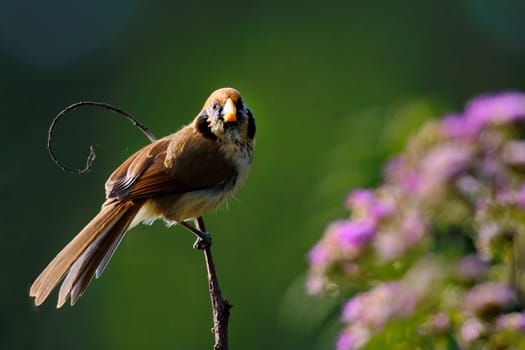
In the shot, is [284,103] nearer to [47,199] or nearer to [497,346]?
[47,199]

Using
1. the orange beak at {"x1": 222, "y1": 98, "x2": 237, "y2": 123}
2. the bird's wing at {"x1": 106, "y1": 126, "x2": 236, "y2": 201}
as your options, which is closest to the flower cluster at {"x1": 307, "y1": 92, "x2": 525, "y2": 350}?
the orange beak at {"x1": 222, "y1": 98, "x2": 237, "y2": 123}

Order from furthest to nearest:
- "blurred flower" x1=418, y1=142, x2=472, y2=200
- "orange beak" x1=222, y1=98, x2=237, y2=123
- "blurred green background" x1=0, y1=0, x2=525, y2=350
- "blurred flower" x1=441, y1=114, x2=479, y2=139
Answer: "blurred green background" x1=0, y1=0, x2=525, y2=350, "orange beak" x1=222, y1=98, x2=237, y2=123, "blurred flower" x1=441, y1=114, x2=479, y2=139, "blurred flower" x1=418, y1=142, x2=472, y2=200

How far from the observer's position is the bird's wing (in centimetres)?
Result: 347

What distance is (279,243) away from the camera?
8.31 meters

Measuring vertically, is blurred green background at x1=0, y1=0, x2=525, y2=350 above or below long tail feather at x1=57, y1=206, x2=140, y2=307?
above

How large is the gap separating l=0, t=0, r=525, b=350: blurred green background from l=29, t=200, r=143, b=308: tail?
3.05 feet

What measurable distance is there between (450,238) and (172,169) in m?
1.90

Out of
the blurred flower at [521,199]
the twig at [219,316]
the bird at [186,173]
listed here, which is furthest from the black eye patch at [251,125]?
the blurred flower at [521,199]

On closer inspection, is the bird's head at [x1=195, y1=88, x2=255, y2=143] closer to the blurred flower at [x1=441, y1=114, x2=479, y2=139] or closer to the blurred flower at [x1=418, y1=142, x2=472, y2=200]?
the blurred flower at [x1=441, y1=114, x2=479, y2=139]

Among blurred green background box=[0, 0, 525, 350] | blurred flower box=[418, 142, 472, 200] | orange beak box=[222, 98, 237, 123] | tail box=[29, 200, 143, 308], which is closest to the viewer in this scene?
blurred flower box=[418, 142, 472, 200]

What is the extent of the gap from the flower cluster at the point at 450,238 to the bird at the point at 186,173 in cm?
143

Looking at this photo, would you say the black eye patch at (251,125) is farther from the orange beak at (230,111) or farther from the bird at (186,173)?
the orange beak at (230,111)

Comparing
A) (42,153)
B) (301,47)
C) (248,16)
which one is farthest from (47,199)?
(248,16)

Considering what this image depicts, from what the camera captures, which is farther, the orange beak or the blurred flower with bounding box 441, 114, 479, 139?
the orange beak
